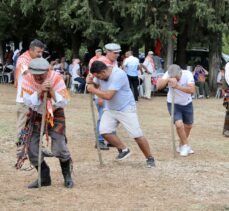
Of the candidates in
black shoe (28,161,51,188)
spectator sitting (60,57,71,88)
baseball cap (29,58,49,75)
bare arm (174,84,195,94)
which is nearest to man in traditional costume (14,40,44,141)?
black shoe (28,161,51,188)

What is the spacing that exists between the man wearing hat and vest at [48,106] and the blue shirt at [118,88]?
119 cm

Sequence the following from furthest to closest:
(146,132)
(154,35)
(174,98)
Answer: (154,35)
(146,132)
(174,98)

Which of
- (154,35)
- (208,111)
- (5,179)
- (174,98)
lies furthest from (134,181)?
(154,35)

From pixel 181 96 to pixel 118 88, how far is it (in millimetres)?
1820

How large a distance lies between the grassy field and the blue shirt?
2.93 ft

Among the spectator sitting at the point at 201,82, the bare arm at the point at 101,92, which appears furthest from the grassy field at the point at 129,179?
the spectator sitting at the point at 201,82

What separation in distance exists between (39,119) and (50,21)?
1848cm

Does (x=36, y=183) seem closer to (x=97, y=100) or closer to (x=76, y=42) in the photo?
(x=97, y=100)

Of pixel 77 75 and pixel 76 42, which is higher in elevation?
pixel 76 42

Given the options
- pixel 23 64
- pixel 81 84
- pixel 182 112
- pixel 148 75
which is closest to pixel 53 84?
pixel 23 64

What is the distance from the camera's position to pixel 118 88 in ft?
25.7

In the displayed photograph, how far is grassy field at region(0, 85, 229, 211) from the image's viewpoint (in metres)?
6.41

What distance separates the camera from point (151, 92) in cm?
2302

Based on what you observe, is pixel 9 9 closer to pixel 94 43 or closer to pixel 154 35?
pixel 94 43
